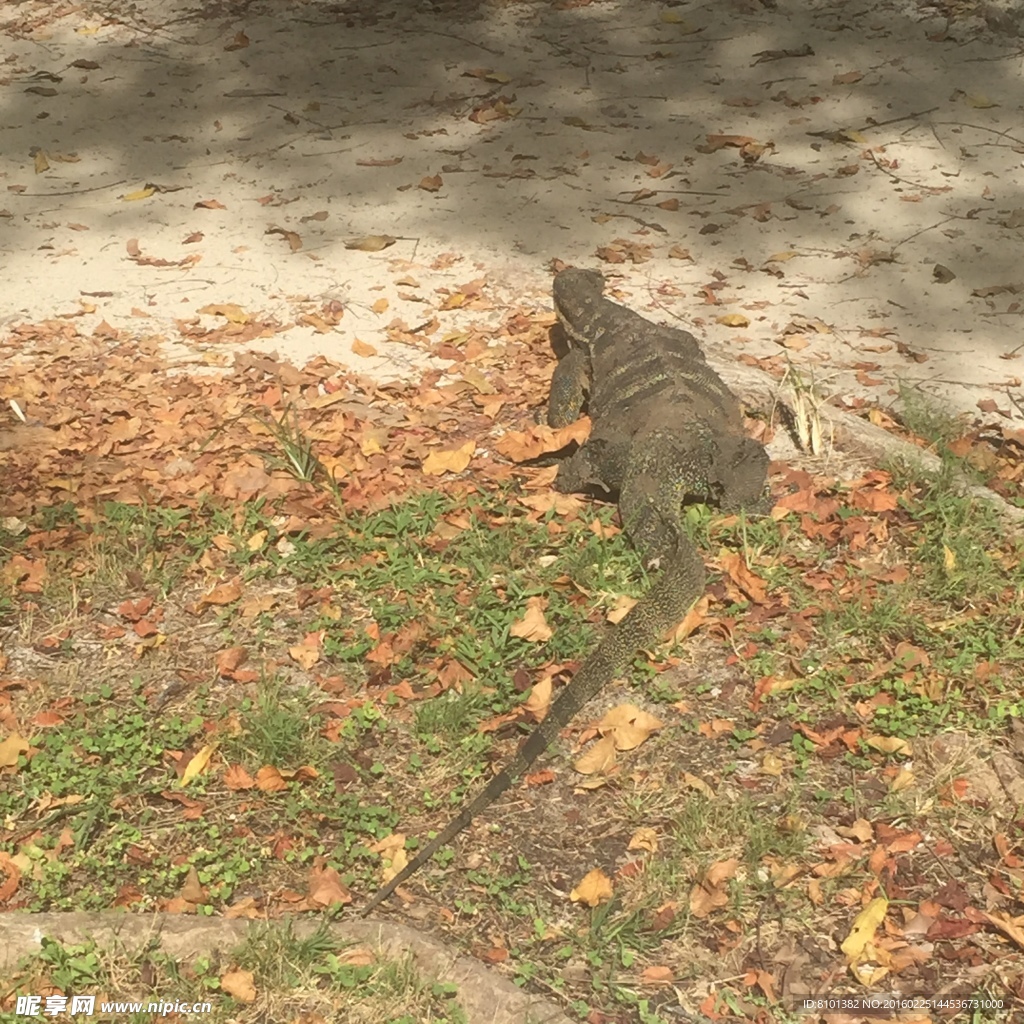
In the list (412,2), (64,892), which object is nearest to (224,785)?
(64,892)

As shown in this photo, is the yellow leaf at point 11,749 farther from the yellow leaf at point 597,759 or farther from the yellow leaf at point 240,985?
the yellow leaf at point 597,759

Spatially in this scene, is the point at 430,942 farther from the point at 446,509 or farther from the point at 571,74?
the point at 571,74

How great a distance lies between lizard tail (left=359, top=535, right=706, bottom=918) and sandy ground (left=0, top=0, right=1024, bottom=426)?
184 centimetres

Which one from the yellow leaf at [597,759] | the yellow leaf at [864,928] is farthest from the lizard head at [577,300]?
the yellow leaf at [864,928]

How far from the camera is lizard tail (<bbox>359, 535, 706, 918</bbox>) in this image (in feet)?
11.0

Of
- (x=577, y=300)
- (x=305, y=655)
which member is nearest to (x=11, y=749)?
(x=305, y=655)

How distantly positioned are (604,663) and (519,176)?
15.1 feet

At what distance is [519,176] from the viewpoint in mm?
7680

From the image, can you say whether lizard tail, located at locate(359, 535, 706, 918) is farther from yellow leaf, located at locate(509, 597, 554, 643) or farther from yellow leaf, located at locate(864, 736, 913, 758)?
yellow leaf, located at locate(864, 736, 913, 758)

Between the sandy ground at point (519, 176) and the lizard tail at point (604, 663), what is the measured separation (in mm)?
1845

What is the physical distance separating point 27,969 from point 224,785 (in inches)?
29.1

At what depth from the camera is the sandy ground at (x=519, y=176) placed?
6.20 meters

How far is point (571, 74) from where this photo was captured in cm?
902

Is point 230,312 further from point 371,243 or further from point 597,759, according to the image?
point 597,759
